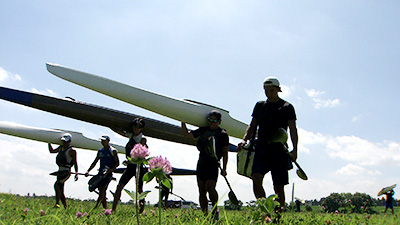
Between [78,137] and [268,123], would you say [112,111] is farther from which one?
[268,123]

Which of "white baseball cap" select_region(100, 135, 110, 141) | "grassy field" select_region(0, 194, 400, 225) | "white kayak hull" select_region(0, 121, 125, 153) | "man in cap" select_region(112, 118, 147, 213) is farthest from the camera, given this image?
"white kayak hull" select_region(0, 121, 125, 153)

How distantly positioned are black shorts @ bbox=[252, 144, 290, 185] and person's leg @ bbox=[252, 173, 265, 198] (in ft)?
0.15

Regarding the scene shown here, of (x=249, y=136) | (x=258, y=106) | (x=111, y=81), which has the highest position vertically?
(x=111, y=81)

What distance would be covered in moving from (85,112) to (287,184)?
5997mm

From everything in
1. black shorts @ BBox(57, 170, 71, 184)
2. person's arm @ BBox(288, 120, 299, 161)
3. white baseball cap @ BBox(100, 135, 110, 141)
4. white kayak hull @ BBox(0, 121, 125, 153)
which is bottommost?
black shorts @ BBox(57, 170, 71, 184)

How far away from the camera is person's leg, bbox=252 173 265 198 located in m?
3.68

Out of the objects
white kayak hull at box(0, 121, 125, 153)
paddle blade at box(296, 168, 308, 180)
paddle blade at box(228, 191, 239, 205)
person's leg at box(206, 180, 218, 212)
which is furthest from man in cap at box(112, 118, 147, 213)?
white kayak hull at box(0, 121, 125, 153)

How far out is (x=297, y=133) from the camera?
3.83 meters

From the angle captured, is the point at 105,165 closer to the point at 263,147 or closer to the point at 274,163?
the point at 263,147

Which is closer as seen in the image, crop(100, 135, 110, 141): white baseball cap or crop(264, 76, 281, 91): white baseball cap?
crop(264, 76, 281, 91): white baseball cap

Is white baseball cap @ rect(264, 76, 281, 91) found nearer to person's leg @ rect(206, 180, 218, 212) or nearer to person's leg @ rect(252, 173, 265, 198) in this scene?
person's leg @ rect(252, 173, 265, 198)

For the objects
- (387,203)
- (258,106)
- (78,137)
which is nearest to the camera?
(258,106)

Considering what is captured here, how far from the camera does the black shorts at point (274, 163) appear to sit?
375 centimetres

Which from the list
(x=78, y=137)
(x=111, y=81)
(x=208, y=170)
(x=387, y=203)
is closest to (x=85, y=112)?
(x=111, y=81)
